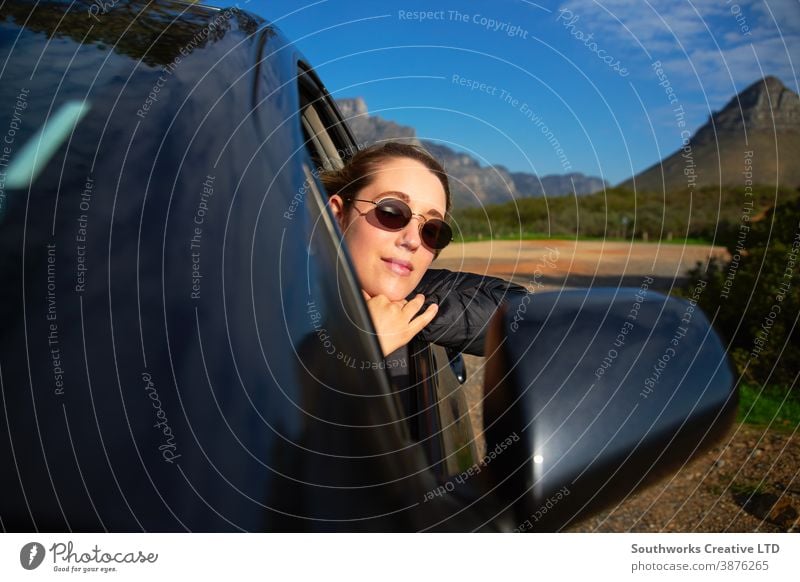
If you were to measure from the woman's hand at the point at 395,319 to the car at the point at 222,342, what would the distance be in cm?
19

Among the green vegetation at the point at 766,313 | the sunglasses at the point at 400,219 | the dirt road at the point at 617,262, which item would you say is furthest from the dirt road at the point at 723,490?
the dirt road at the point at 617,262

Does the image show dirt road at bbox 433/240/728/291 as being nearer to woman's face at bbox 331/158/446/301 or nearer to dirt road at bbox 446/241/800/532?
dirt road at bbox 446/241/800/532

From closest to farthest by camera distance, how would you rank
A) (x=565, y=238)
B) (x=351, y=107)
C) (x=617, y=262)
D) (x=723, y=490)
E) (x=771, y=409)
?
1. (x=351, y=107)
2. (x=723, y=490)
3. (x=771, y=409)
4. (x=565, y=238)
5. (x=617, y=262)

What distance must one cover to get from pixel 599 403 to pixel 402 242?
1.65 ft

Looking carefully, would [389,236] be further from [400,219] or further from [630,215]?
[630,215]

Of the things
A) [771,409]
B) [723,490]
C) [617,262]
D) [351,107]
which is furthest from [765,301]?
[617,262]

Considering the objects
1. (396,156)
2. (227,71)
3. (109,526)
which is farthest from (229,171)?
(396,156)

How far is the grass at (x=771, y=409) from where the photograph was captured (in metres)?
3.09

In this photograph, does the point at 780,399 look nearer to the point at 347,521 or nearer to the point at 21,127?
the point at 347,521

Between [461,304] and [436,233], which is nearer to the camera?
[436,233]

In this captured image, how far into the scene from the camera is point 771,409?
3.15m

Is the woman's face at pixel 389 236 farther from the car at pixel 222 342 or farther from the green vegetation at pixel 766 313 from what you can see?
the green vegetation at pixel 766 313

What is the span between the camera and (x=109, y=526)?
69 cm

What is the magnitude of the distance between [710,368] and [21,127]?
0.97m
